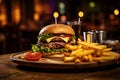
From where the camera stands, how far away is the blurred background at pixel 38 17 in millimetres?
8938

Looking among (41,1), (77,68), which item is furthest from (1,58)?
(41,1)

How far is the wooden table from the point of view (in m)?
2.13

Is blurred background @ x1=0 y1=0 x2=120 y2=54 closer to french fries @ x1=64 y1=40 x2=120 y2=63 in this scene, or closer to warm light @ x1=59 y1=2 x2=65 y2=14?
warm light @ x1=59 y1=2 x2=65 y2=14

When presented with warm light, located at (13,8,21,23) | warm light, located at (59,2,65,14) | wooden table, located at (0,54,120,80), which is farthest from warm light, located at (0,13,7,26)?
wooden table, located at (0,54,120,80)

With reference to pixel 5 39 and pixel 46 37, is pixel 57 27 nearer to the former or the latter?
pixel 46 37

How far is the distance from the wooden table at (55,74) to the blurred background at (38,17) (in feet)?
15.0

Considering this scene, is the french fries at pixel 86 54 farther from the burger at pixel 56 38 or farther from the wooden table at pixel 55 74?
the burger at pixel 56 38

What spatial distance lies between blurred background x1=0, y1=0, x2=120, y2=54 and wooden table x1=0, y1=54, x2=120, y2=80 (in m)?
4.58

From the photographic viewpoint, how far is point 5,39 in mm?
9109

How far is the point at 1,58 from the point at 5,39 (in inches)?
240

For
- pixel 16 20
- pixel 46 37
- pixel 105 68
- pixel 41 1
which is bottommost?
pixel 105 68

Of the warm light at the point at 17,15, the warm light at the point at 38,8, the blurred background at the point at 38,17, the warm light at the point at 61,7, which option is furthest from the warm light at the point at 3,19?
the warm light at the point at 61,7

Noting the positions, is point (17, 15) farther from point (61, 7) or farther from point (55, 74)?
point (55, 74)

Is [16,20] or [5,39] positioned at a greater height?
[16,20]
